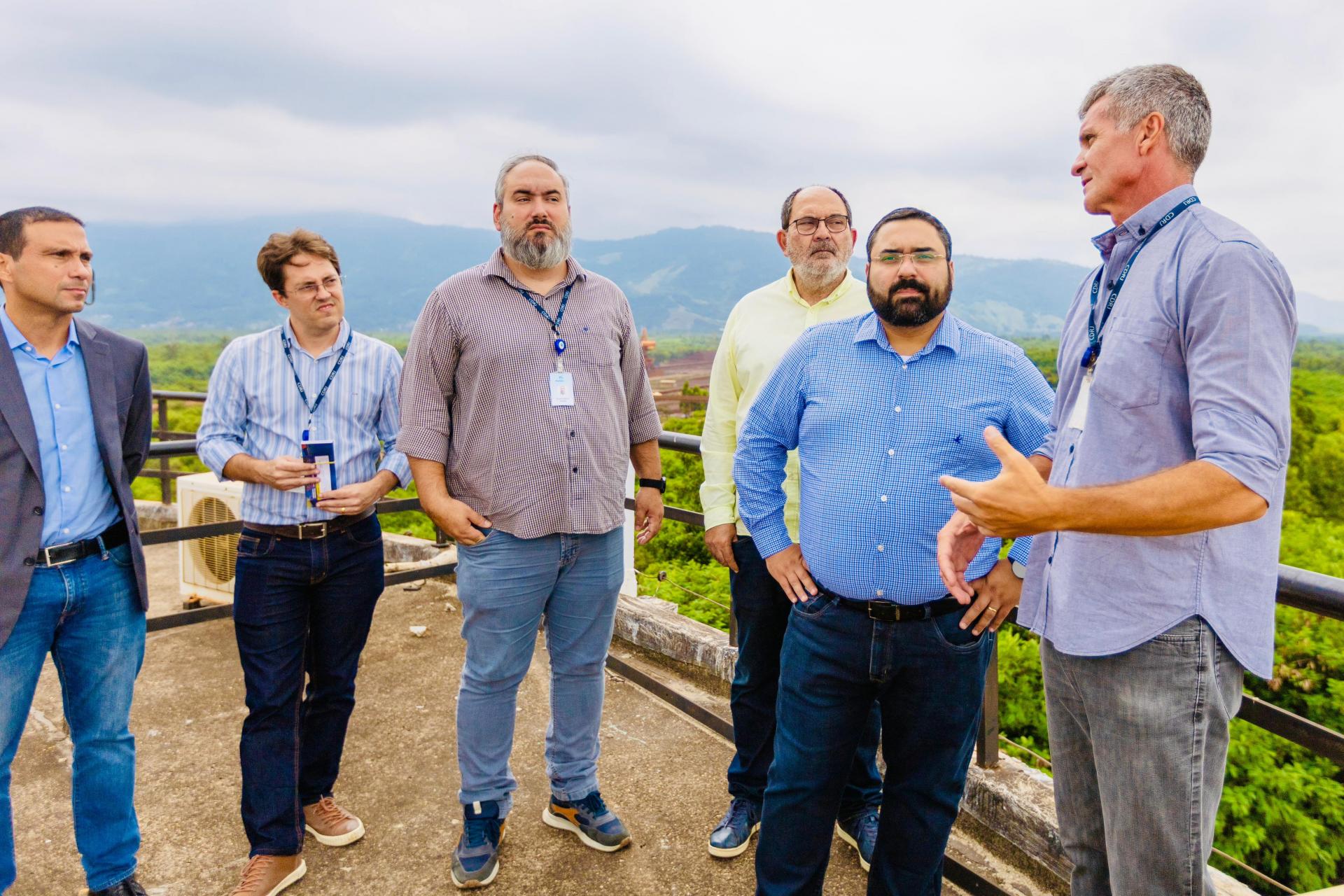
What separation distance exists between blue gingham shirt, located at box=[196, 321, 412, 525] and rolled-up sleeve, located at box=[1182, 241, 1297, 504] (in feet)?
7.95

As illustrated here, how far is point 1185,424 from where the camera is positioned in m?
1.52

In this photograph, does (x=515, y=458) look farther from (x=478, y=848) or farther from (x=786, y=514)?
(x=478, y=848)

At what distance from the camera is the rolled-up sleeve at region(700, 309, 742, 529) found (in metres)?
2.86

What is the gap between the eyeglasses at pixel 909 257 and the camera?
217 cm

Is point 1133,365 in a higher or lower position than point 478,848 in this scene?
higher

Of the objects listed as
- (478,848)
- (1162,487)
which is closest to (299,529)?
(478,848)

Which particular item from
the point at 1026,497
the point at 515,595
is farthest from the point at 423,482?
the point at 1026,497

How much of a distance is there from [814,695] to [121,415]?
2.34 m

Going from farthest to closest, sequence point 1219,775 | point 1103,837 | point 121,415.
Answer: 1. point 121,415
2. point 1103,837
3. point 1219,775

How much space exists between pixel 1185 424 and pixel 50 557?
9.54 feet

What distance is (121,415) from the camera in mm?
Result: 2551

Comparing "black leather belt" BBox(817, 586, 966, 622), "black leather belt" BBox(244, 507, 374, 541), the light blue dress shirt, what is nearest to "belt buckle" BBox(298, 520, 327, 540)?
"black leather belt" BBox(244, 507, 374, 541)

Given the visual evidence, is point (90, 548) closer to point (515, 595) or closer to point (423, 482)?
point (423, 482)

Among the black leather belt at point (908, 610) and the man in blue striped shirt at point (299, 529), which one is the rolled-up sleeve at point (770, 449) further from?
the man in blue striped shirt at point (299, 529)
